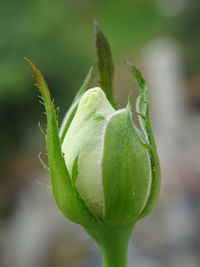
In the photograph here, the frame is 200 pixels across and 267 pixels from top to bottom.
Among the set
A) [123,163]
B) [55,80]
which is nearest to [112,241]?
[123,163]

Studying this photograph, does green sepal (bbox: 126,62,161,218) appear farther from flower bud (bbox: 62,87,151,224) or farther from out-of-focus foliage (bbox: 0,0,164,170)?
out-of-focus foliage (bbox: 0,0,164,170)

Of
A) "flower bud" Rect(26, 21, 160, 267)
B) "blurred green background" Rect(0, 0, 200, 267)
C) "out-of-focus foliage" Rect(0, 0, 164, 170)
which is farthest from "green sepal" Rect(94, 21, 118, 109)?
"out-of-focus foliage" Rect(0, 0, 164, 170)

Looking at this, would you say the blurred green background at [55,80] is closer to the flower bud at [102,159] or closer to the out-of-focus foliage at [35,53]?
the out-of-focus foliage at [35,53]

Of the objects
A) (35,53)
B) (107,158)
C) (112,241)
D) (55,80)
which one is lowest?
(55,80)

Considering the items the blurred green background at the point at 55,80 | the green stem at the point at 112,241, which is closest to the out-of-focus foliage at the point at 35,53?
the blurred green background at the point at 55,80

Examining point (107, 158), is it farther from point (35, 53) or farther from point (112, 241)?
point (35, 53)

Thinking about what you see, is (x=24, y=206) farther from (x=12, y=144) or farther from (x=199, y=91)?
(x=199, y=91)
